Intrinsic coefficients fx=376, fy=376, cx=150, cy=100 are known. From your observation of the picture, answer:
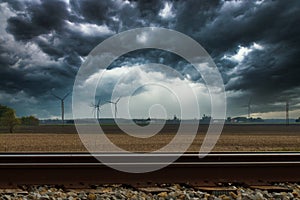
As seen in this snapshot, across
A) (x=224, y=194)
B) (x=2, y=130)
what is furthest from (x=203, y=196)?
(x=2, y=130)

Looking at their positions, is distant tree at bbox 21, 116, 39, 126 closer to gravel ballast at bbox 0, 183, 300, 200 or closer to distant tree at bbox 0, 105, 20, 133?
distant tree at bbox 0, 105, 20, 133

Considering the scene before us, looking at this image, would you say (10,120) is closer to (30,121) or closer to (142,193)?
(30,121)

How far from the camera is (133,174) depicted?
605 centimetres

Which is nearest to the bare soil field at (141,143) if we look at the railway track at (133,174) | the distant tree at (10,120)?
the railway track at (133,174)

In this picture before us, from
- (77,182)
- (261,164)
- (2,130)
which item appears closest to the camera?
(77,182)

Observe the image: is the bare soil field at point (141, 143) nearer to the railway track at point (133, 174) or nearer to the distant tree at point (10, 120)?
the railway track at point (133, 174)

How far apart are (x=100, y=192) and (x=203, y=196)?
1.50 metres

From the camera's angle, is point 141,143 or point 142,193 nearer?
point 142,193

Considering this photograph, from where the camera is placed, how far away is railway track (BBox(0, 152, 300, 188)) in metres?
6.00

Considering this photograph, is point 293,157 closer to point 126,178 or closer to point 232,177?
point 232,177

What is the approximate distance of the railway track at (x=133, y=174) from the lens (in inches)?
236

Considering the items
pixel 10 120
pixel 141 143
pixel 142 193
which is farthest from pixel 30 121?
pixel 142 193

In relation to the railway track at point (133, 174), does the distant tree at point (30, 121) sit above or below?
above

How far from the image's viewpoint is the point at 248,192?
5652mm
